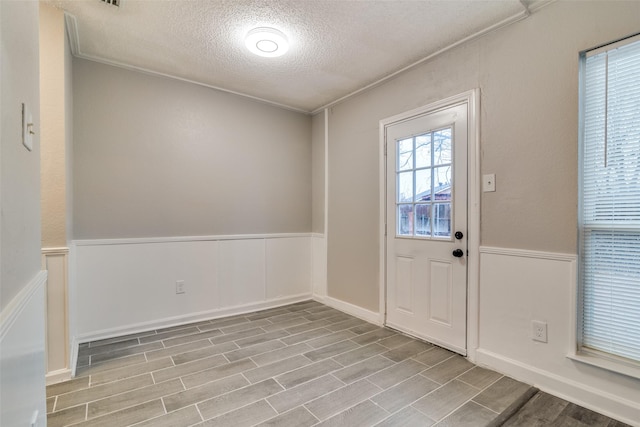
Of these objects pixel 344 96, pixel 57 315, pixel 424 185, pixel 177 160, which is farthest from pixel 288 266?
pixel 57 315

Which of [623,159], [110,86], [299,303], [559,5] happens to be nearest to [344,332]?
[299,303]

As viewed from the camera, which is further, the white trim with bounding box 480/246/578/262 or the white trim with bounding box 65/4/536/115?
the white trim with bounding box 65/4/536/115

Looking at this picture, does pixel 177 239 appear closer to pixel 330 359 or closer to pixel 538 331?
pixel 330 359

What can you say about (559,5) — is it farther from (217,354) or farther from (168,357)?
(168,357)

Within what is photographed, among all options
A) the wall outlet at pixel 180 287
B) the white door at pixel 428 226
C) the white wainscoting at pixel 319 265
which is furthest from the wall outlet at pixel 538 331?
the wall outlet at pixel 180 287

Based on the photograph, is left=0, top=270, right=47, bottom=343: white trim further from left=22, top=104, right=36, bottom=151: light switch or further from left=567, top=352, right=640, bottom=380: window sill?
left=567, top=352, right=640, bottom=380: window sill

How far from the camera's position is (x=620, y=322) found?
1.78m

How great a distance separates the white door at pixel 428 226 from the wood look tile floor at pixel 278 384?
254 millimetres

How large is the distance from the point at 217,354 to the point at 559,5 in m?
3.48

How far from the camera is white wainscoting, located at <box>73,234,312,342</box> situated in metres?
2.77

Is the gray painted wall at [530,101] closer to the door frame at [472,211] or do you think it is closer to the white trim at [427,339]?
the door frame at [472,211]

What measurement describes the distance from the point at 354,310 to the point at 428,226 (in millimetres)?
1359

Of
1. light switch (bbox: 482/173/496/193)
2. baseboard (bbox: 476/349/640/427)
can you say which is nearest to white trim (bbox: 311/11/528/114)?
light switch (bbox: 482/173/496/193)

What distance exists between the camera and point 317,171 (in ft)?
13.5
